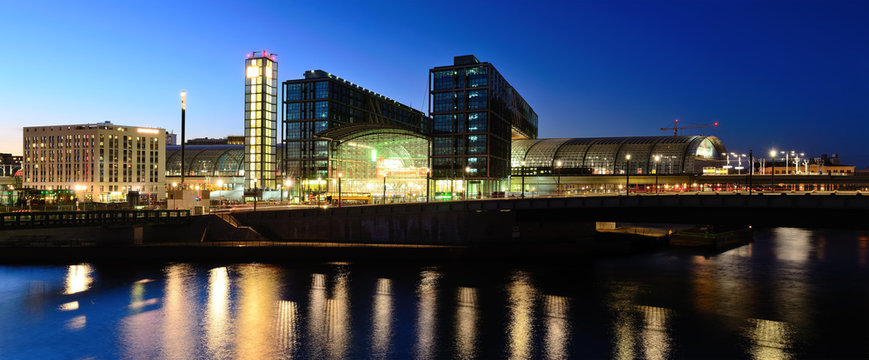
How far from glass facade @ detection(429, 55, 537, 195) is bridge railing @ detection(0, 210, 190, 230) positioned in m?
61.6

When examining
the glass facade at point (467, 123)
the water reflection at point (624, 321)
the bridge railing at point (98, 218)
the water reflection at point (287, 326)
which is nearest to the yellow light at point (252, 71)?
the glass facade at point (467, 123)

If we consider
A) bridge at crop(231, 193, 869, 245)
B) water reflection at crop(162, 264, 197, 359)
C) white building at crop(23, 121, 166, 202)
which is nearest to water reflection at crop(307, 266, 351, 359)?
water reflection at crop(162, 264, 197, 359)

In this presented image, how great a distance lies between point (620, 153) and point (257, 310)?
109 metres

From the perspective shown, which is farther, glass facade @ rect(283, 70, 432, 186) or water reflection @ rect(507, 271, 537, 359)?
glass facade @ rect(283, 70, 432, 186)

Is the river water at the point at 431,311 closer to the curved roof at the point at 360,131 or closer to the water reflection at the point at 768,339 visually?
the water reflection at the point at 768,339

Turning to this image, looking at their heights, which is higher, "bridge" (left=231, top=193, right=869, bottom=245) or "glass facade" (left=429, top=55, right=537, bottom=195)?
"glass facade" (left=429, top=55, right=537, bottom=195)

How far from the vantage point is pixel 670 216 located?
189 ft

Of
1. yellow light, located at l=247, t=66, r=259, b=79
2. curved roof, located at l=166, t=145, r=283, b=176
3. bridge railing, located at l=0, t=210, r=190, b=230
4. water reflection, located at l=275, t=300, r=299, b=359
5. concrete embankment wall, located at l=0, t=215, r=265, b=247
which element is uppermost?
yellow light, located at l=247, t=66, r=259, b=79

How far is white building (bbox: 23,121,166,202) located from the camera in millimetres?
155125

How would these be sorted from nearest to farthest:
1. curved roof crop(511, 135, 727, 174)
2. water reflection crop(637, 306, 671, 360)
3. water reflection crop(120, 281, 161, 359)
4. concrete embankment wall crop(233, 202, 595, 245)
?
water reflection crop(637, 306, 671, 360) < water reflection crop(120, 281, 161, 359) < concrete embankment wall crop(233, 202, 595, 245) < curved roof crop(511, 135, 727, 174)

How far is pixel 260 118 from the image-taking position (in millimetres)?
117375

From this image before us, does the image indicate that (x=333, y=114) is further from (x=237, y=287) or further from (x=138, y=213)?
(x=237, y=287)

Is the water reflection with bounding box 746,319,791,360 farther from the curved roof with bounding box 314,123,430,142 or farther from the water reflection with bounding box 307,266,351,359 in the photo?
the curved roof with bounding box 314,123,430,142

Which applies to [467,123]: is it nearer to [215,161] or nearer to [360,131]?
[360,131]
